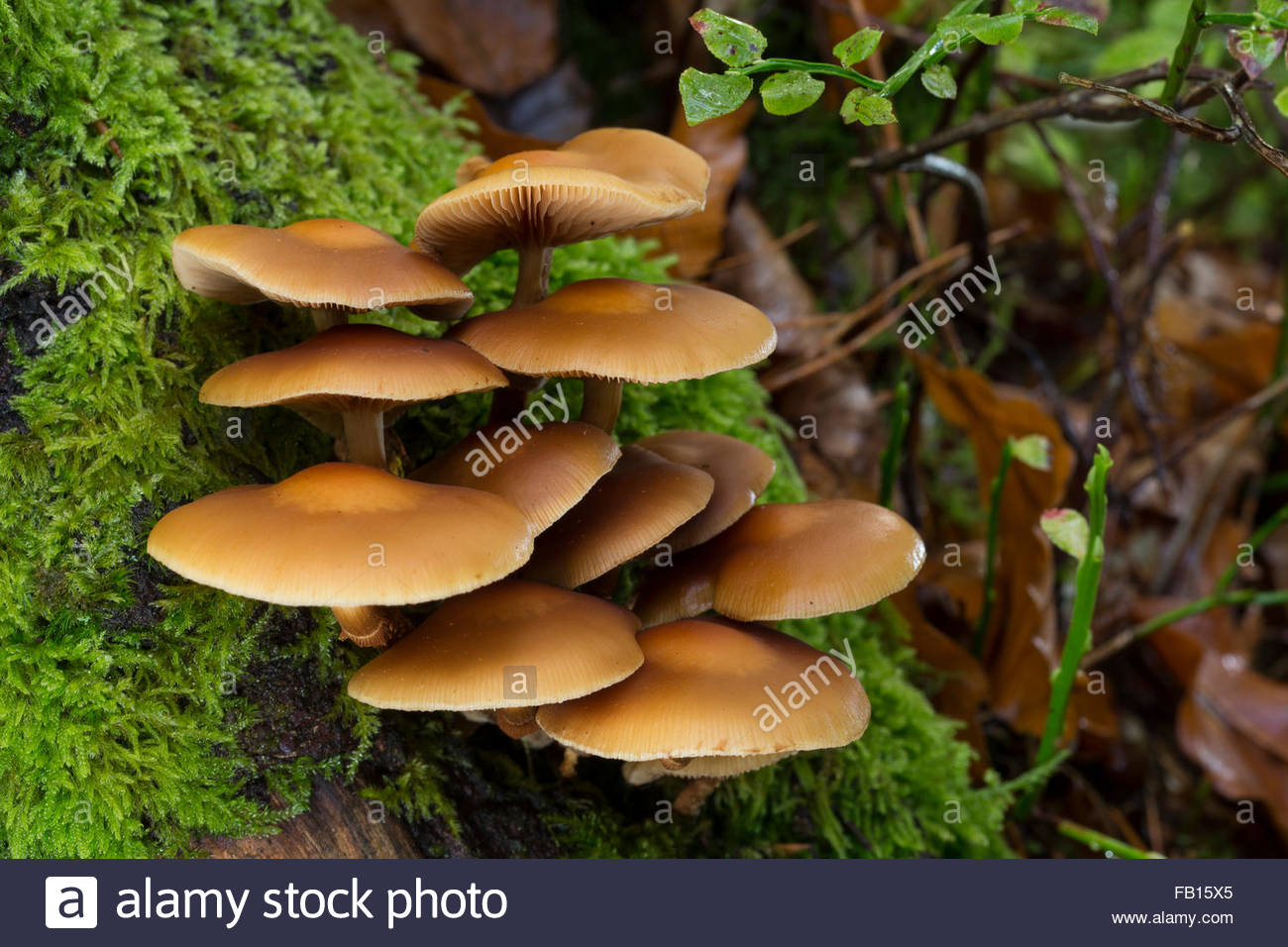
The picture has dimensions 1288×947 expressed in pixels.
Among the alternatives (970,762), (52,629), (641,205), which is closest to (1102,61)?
(970,762)

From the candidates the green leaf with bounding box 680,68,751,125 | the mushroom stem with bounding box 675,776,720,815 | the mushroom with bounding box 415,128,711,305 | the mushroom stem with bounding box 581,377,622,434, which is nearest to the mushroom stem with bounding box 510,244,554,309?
the mushroom with bounding box 415,128,711,305

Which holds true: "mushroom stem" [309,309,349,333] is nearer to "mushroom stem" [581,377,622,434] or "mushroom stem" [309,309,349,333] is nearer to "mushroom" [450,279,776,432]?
"mushroom" [450,279,776,432]

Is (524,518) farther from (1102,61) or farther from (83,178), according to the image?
(1102,61)

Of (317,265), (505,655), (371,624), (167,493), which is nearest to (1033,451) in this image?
(505,655)

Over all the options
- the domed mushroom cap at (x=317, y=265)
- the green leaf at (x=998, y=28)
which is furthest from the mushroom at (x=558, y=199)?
the green leaf at (x=998, y=28)

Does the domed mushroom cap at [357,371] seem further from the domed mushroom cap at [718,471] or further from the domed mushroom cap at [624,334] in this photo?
the domed mushroom cap at [718,471]
